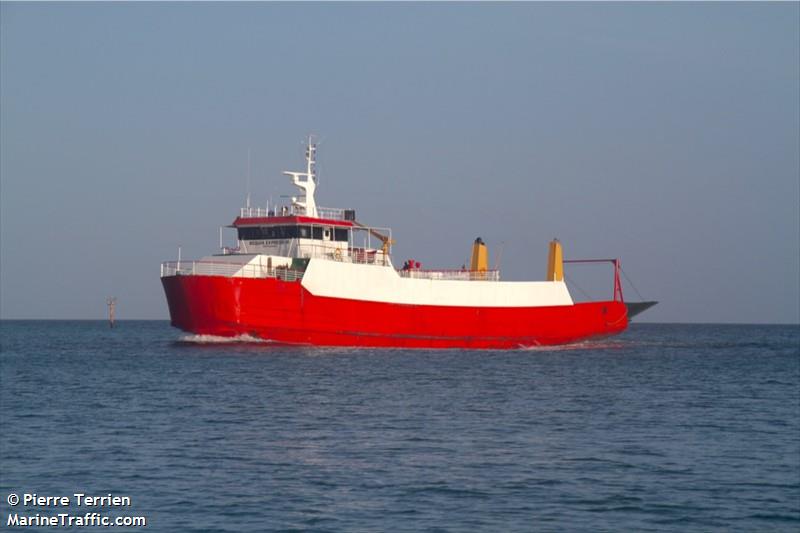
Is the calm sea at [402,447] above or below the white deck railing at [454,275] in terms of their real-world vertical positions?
below

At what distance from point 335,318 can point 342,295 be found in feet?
3.61

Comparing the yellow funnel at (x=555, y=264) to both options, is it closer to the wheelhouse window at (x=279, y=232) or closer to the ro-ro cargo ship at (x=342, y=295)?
the ro-ro cargo ship at (x=342, y=295)

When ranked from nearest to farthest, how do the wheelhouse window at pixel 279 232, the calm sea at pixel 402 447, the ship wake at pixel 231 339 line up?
the calm sea at pixel 402 447 → the ship wake at pixel 231 339 → the wheelhouse window at pixel 279 232

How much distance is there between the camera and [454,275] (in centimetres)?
5194

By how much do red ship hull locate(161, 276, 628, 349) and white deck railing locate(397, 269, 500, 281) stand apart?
2.01m

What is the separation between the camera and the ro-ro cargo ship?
141 ft

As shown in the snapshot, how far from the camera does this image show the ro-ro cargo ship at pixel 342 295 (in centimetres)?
4291

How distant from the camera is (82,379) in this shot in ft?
114

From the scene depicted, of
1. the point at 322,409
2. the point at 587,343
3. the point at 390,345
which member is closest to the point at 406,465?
the point at 322,409

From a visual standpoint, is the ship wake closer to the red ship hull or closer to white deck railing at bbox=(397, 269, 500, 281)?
the red ship hull

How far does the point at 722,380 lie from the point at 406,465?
22546 mm

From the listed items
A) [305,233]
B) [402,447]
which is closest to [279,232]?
[305,233]

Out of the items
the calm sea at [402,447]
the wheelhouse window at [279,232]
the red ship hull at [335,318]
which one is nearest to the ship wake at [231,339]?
the red ship hull at [335,318]

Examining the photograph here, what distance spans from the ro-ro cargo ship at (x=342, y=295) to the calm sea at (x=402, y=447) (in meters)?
5.85
